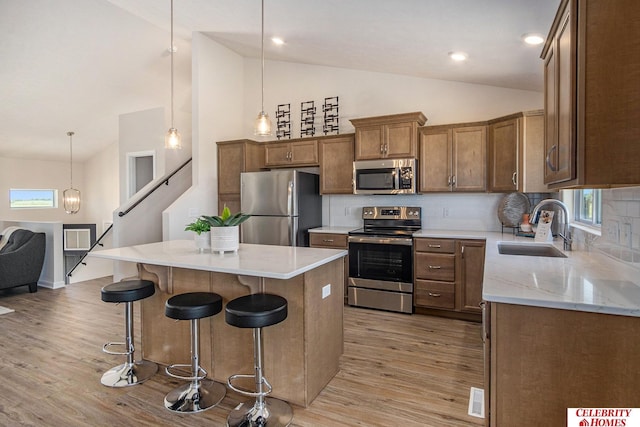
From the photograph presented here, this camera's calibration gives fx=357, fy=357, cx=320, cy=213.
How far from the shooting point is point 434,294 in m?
3.87

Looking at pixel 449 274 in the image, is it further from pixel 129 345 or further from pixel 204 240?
pixel 129 345

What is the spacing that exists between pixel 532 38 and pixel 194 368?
3.31m

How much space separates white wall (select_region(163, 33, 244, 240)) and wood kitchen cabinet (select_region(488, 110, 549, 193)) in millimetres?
3668

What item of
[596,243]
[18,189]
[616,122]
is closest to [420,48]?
[596,243]

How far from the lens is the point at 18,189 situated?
26.9ft

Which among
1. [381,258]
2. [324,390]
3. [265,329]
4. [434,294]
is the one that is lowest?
[324,390]

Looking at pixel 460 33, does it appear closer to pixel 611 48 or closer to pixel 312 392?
pixel 611 48

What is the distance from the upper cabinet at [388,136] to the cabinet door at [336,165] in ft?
0.68

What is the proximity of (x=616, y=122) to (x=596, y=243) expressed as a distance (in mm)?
1436

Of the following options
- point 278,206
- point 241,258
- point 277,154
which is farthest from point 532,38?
point 277,154

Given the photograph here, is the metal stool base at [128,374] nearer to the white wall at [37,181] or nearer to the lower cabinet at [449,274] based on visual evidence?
the lower cabinet at [449,274]

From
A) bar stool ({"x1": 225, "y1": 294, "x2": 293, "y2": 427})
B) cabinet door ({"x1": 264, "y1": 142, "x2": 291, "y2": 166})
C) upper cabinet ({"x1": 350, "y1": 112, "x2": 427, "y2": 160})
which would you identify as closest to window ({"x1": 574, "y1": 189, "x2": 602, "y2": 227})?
upper cabinet ({"x1": 350, "y1": 112, "x2": 427, "y2": 160})

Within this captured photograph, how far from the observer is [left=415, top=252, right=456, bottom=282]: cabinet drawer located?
149 inches

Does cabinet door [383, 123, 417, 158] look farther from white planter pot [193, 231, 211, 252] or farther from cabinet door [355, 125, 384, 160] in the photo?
white planter pot [193, 231, 211, 252]
